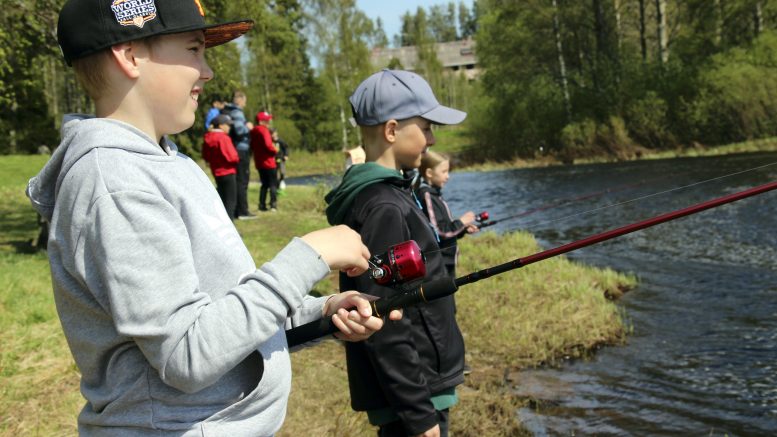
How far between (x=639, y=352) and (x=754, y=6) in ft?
99.4

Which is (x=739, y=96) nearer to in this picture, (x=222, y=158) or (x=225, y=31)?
(x=222, y=158)

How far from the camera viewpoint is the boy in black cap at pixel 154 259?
136 centimetres

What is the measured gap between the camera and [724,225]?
1281 centimetres

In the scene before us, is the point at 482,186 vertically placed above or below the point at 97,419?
below

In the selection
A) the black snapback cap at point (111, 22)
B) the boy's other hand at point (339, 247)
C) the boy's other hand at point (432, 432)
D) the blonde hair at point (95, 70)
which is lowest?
the boy's other hand at point (432, 432)

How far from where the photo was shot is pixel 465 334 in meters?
6.88

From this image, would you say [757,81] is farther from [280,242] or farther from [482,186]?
[280,242]

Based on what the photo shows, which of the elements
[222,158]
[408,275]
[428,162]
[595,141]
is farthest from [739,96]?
[408,275]

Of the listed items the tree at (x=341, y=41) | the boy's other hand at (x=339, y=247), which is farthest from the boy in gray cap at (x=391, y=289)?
the tree at (x=341, y=41)

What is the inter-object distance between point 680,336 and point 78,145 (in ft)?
21.5

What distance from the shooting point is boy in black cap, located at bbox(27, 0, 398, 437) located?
136 centimetres

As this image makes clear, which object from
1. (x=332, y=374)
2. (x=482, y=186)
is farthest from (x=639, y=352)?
(x=482, y=186)

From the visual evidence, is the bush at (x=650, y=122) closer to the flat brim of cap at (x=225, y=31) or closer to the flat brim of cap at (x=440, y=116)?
the flat brim of cap at (x=440, y=116)

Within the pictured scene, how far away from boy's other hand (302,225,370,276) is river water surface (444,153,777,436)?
→ 5.49ft
